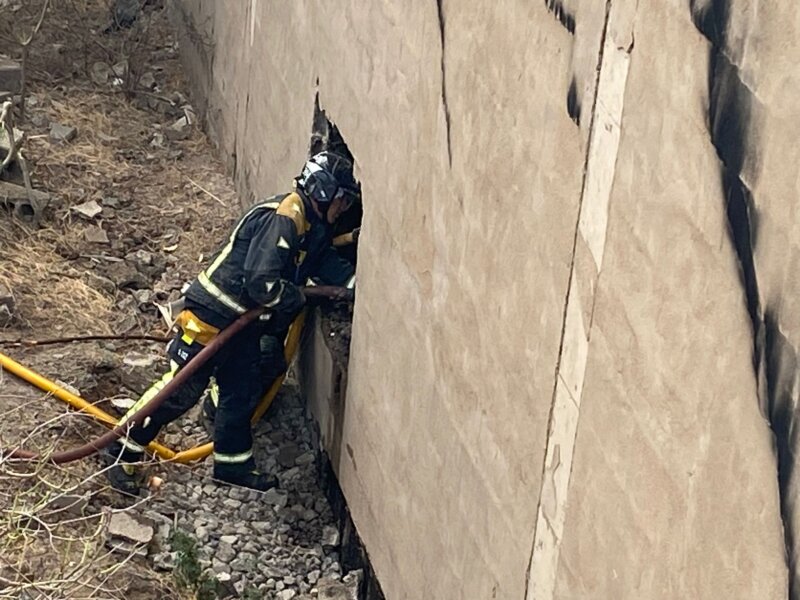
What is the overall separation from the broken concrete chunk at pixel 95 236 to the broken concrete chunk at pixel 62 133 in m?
1.41

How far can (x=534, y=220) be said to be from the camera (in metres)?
3.82

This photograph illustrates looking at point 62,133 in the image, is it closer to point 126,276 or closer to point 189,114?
point 189,114

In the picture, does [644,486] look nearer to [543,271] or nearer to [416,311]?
[543,271]

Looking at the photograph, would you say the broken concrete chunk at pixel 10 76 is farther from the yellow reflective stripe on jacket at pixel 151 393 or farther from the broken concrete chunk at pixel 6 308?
the yellow reflective stripe on jacket at pixel 151 393

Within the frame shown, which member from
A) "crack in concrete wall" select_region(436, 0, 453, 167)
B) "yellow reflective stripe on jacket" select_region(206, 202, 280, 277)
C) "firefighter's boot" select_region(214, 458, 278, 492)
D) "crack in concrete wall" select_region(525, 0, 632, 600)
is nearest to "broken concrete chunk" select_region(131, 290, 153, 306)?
"firefighter's boot" select_region(214, 458, 278, 492)

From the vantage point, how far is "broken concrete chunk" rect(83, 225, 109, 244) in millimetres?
8523

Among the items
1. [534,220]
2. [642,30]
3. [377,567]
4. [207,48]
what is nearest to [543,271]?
[534,220]

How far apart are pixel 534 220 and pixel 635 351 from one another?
0.74 m

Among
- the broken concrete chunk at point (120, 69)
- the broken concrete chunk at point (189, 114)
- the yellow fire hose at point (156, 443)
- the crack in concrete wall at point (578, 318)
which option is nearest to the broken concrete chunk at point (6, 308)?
the yellow fire hose at point (156, 443)

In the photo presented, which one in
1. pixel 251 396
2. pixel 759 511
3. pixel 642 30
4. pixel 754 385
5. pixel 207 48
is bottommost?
pixel 251 396

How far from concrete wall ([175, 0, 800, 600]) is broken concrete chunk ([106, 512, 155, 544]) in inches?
36.9

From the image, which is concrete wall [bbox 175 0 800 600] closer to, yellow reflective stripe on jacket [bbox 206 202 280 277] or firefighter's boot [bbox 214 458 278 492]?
yellow reflective stripe on jacket [bbox 206 202 280 277]

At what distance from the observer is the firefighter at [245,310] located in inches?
238

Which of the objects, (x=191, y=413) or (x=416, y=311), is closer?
(x=416, y=311)
